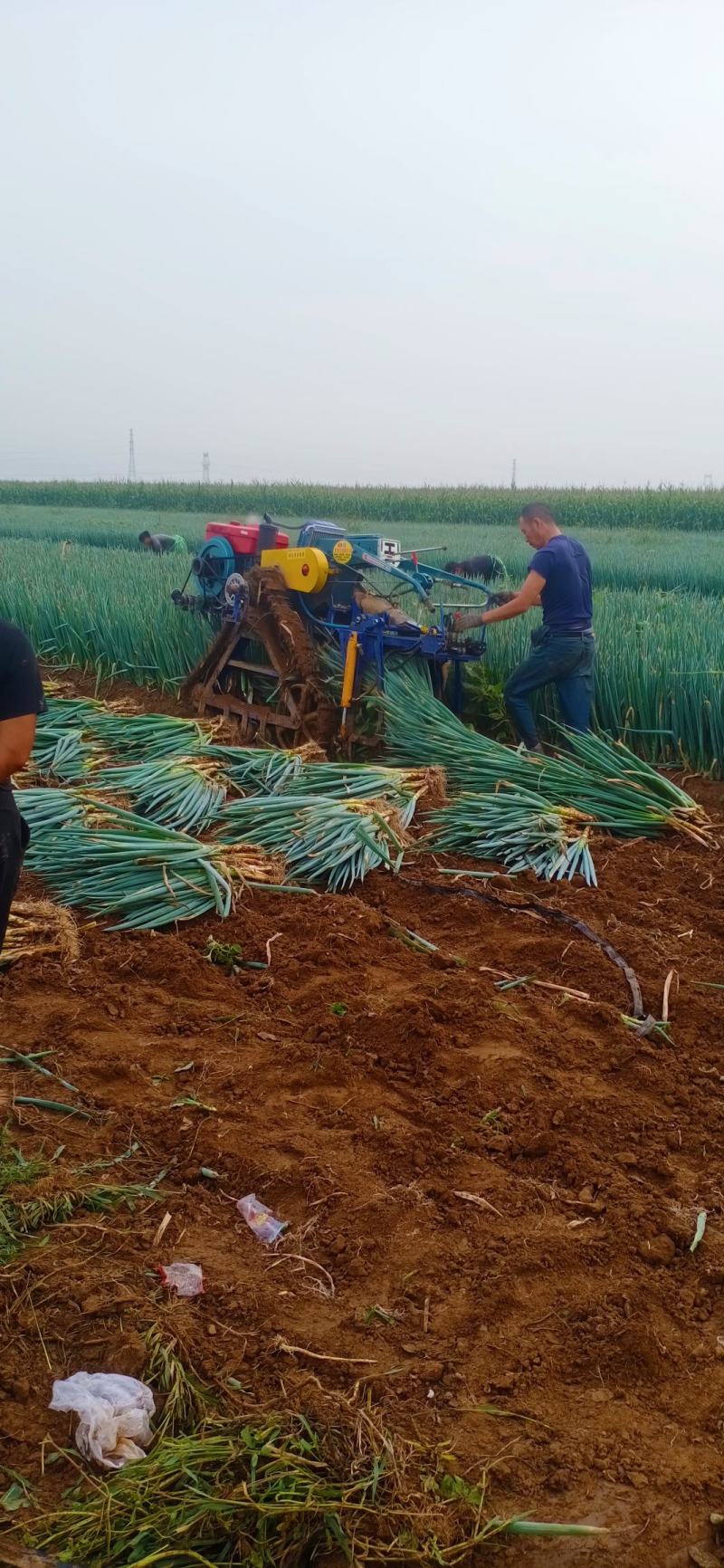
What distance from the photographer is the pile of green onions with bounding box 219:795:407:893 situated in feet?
17.6

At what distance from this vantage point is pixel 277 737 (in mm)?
7469

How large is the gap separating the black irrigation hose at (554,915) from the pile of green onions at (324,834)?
0.72 feet

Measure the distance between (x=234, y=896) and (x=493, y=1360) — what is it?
278 centimetres

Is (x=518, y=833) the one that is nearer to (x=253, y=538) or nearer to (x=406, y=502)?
(x=253, y=538)

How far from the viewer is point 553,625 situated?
21.9 ft

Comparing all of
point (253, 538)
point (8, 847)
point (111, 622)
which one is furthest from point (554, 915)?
point (111, 622)

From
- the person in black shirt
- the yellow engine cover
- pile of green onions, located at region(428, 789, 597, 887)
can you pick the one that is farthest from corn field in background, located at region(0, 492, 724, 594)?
the person in black shirt

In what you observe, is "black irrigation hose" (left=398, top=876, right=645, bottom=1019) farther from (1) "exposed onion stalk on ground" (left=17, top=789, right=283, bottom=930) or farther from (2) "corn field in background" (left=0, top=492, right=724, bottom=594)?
(2) "corn field in background" (left=0, top=492, right=724, bottom=594)

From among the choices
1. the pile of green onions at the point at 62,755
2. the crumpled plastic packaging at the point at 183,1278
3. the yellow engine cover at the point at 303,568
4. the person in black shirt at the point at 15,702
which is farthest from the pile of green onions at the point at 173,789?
the crumpled plastic packaging at the point at 183,1278

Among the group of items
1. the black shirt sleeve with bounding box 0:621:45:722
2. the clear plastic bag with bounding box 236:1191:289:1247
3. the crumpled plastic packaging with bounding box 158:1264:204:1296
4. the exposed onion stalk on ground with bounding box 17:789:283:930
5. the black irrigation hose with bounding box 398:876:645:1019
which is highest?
the black shirt sleeve with bounding box 0:621:45:722

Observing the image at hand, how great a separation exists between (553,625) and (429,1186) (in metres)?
4.17

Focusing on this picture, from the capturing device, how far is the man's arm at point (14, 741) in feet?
10.5

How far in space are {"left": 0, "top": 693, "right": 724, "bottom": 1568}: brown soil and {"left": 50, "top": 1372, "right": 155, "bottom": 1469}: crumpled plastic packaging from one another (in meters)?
0.07

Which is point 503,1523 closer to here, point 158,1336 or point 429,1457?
point 429,1457
